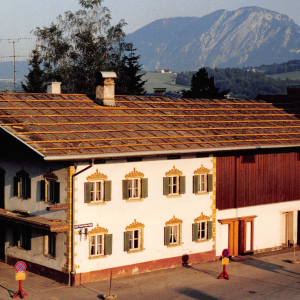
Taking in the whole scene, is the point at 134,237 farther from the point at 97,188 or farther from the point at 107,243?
the point at 97,188

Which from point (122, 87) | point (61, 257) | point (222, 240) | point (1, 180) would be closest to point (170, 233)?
point (222, 240)

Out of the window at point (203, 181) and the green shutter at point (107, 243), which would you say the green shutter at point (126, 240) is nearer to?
the green shutter at point (107, 243)

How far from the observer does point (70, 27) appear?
69.8 metres

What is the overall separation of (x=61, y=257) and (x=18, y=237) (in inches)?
175

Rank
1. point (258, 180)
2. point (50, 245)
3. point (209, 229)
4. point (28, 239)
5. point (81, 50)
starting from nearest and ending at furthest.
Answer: point (50, 245), point (28, 239), point (209, 229), point (258, 180), point (81, 50)

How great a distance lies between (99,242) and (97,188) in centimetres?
268

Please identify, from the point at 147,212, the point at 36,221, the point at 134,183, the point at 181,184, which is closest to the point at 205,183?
the point at 181,184

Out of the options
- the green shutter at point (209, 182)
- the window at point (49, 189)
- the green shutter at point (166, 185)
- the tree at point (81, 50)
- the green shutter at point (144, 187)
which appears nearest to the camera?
the window at point (49, 189)

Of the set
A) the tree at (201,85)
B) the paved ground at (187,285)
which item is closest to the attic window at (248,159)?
the paved ground at (187,285)

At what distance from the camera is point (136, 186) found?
30.8 metres

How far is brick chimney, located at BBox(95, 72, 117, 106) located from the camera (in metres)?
35.2

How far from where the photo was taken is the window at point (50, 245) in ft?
97.3

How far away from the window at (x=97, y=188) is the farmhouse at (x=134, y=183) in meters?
0.05

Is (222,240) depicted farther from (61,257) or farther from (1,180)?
(1,180)
